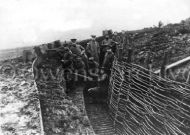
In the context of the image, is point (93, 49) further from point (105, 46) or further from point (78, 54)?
point (78, 54)

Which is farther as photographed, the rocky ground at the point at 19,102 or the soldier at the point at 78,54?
the soldier at the point at 78,54

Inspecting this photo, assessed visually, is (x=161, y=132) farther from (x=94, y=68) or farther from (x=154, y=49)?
(x=94, y=68)

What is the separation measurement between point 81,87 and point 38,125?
4.12 meters

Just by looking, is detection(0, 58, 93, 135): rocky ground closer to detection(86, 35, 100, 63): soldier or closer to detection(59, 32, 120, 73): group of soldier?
detection(59, 32, 120, 73): group of soldier

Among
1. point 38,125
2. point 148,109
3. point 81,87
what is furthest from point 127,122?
point 81,87

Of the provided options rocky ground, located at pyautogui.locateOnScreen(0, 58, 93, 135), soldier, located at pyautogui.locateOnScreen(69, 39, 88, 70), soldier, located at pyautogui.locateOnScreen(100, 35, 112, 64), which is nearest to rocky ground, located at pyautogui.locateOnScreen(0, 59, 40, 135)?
rocky ground, located at pyautogui.locateOnScreen(0, 58, 93, 135)

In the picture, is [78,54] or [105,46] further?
[105,46]

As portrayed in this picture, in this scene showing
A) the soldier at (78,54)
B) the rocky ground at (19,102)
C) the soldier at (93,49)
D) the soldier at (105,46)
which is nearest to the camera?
the rocky ground at (19,102)

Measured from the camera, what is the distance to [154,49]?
9281mm

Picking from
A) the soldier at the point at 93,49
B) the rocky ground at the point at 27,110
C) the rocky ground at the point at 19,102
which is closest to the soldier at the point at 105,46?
the soldier at the point at 93,49

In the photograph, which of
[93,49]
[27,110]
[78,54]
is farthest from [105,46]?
[27,110]

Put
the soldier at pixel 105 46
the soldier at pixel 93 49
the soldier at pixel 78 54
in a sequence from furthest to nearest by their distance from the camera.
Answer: the soldier at pixel 105 46
the soldier at pixel 93 49
the soldier at pixel 78 54

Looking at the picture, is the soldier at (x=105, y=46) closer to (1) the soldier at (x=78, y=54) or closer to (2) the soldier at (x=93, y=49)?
(2) the soldier at (x=93, y=49)

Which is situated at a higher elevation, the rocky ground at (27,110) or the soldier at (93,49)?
the soldier at (93,49)
